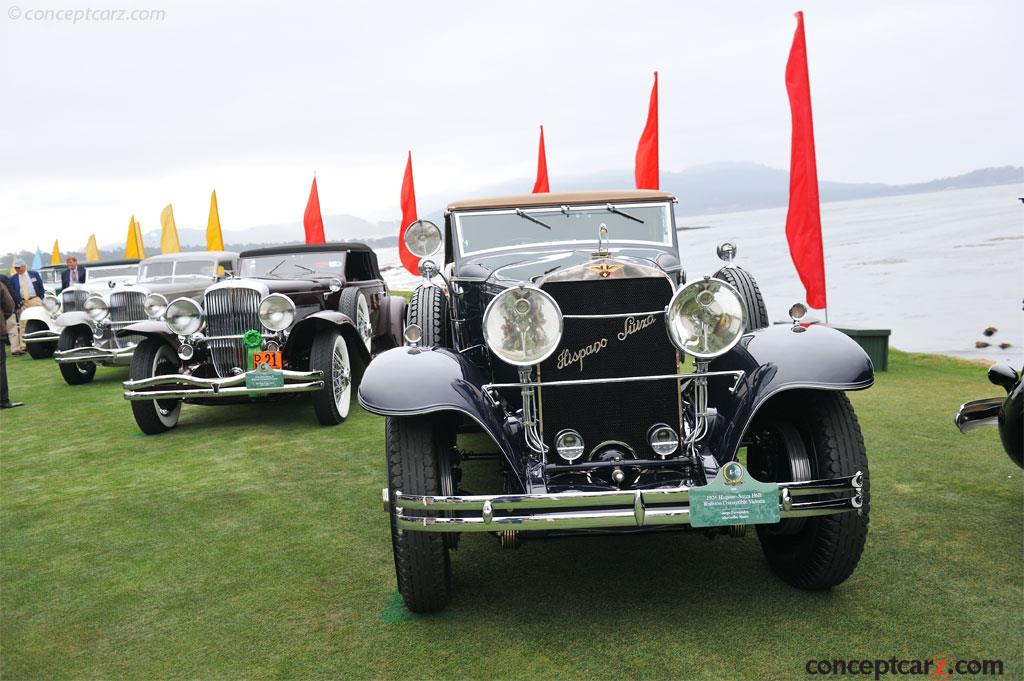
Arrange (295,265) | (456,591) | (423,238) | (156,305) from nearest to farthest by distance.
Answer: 1. (456,591)
2. (423,238)
3. (156,305)
4. (295,265)

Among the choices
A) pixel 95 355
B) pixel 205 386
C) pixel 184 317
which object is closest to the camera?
pixel 205 386

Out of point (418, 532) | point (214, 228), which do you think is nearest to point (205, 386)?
point (418, 532)

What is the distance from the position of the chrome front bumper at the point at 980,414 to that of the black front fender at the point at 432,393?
2656 millimetres

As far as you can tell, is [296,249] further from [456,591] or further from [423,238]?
[456,591]

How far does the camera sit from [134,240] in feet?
77.0

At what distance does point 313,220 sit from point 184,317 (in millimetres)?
9484

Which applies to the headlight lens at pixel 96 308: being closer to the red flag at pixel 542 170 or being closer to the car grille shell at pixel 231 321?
the car grille shell at pixel 231 321

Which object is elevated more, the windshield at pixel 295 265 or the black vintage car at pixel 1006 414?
the windshield at pixel 295 265

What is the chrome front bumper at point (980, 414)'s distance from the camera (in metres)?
4.23

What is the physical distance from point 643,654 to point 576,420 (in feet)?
3.10

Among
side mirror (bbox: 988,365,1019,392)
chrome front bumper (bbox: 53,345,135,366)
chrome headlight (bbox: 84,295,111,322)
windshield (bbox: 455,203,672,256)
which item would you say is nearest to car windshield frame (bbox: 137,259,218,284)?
chrome headlight (bbox: 84,295,111,322)

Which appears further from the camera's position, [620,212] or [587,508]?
[620,212]

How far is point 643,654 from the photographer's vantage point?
280cm

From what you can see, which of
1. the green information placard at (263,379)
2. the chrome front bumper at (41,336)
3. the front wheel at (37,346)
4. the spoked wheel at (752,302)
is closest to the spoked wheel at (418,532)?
the spoked wheel at (752,302)
